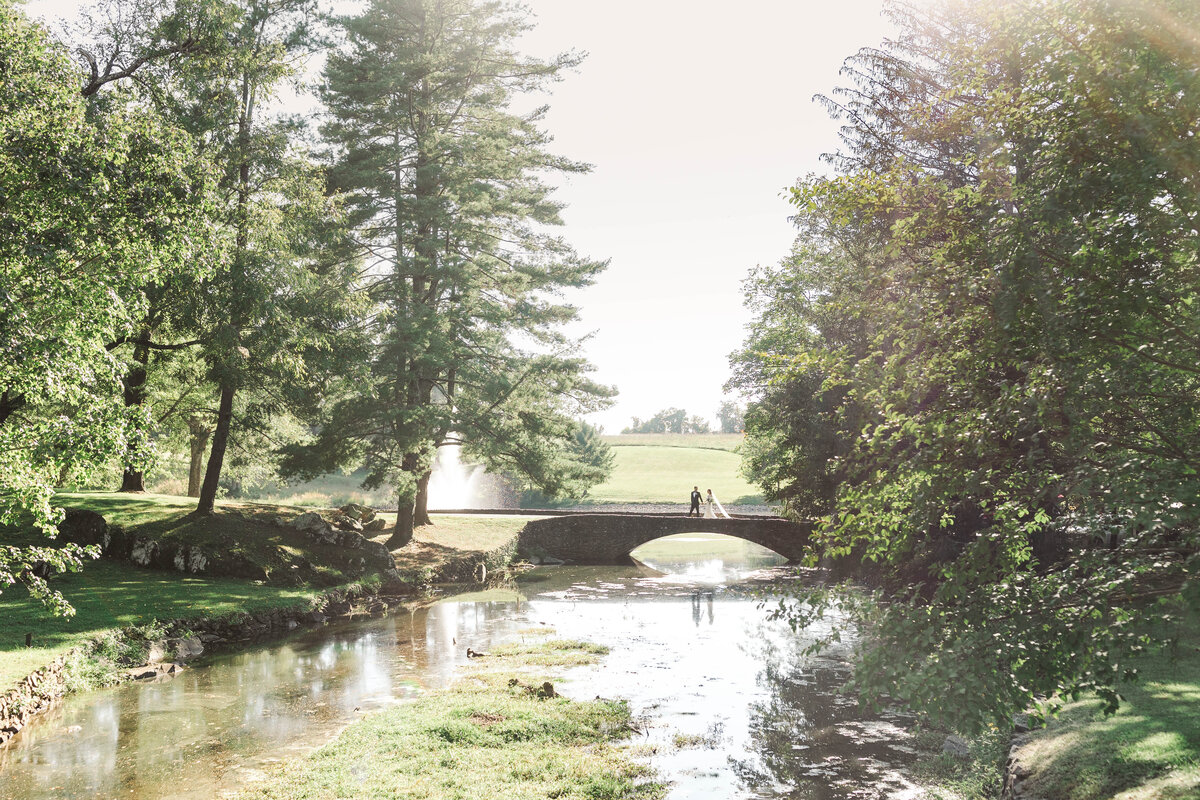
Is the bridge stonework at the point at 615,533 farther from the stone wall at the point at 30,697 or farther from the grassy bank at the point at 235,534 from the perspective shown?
the stone wall at the point at 30,697

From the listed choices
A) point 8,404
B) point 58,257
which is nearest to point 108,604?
point 8,404

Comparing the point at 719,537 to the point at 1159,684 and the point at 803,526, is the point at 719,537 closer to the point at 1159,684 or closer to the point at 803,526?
the point at 803,526

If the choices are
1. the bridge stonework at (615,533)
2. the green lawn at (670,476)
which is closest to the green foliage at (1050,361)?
the bridge stonework at (615,533)

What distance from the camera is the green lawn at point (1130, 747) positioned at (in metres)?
7.25

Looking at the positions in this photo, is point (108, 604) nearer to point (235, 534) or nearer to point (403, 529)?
point (235, 534)

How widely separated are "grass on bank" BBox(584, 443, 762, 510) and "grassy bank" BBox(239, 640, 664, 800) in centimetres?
4955

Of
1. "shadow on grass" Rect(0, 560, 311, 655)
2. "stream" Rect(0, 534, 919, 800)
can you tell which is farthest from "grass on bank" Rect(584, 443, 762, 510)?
"shadow on grass" Rect(0, 560, 311, 655)

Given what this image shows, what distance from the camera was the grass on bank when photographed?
72.6 metres

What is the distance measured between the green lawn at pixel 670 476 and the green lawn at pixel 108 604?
42.3m

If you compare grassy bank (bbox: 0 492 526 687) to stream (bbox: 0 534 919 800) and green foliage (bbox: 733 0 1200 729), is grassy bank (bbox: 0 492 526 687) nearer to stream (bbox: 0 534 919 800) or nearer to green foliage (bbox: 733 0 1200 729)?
stream (bbox: 0 534 919 800)

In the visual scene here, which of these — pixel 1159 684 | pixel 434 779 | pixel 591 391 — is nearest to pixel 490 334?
pixel 591 391

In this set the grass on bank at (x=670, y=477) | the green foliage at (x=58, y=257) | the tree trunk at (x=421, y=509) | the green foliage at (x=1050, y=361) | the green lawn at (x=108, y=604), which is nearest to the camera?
the green foliage at (x=1050, y=361)

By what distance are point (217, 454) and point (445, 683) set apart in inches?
570

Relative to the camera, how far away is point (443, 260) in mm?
29922
